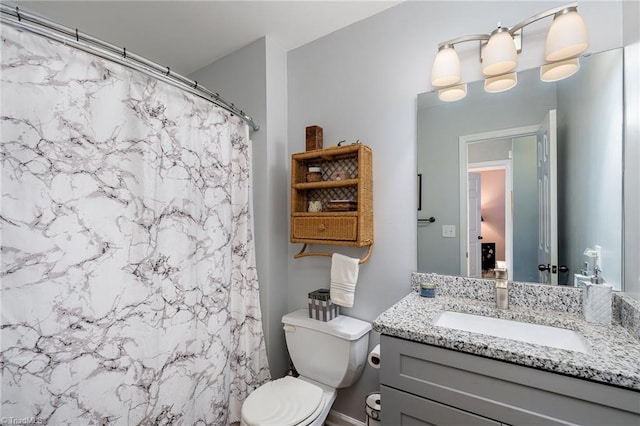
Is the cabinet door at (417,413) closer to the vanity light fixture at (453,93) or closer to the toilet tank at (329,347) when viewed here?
the toilet tank at (329,347)

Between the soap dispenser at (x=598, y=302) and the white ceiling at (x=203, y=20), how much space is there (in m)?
1.66

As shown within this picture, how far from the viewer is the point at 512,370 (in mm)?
868

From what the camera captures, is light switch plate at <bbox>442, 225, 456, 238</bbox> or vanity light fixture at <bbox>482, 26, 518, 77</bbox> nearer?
vanity light fixture at <bbox>482, 26, 518, 77</bbox>

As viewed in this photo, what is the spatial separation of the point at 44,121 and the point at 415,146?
1.57 metres

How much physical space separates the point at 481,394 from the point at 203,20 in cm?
229

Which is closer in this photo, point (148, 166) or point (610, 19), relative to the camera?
point (610, 19)

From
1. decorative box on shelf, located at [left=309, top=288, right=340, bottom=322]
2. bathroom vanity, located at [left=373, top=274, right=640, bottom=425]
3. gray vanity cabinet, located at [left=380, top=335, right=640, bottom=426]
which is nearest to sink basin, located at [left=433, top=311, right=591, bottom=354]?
bathroom vanity, located at [left=373, top=274, right=640, bottom=425]

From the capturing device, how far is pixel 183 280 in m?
1.40

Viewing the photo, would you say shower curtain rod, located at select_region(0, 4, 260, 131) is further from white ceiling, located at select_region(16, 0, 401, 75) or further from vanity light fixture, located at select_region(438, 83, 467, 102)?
vanity light fixture, located at select_region(438, 83, 467, 102)

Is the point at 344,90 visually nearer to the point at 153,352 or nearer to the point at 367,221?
the point at 367,221

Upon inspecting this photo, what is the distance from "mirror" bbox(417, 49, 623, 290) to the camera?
1142 millimetres

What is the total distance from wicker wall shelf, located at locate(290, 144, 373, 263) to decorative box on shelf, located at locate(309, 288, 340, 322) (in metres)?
0.26

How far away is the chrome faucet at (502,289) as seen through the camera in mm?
1243

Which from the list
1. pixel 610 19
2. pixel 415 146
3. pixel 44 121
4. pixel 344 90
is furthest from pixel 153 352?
pixel 610 19
